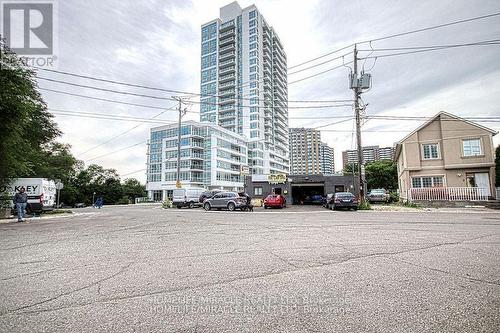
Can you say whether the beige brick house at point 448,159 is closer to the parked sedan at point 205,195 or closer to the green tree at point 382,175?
the parked sedan at point 205,195

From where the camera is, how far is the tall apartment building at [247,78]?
9562 cm

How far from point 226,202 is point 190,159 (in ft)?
158

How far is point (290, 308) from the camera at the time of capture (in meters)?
3.20

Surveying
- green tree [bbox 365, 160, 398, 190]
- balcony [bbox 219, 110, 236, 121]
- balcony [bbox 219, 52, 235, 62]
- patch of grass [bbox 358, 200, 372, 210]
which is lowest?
patch of grass [bbox 358, 200, 372, 210]

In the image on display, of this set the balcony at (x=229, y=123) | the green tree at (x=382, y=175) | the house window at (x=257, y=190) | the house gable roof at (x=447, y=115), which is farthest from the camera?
the balcony at (x=229, y=123)

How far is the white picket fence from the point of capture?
76.3ft

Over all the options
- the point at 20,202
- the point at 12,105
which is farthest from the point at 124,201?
the point at 12,105

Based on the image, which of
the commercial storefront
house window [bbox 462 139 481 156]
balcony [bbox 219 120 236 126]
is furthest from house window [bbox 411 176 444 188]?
balcony [bbox 219 120 236 126]

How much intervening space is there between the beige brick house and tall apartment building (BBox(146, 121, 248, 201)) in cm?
5201

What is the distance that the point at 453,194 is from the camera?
23.8 meters

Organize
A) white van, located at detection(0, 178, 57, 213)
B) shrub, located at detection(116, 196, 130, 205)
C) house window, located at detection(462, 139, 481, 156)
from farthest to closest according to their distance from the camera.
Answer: shrub, located at detection(116, 196, 130, 205) < house window, located at detection(462, 139, 481, 156) < white van, located at detection(0, 178, 57, 213)


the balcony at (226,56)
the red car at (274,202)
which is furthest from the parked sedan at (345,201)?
the balcony at (226,56)

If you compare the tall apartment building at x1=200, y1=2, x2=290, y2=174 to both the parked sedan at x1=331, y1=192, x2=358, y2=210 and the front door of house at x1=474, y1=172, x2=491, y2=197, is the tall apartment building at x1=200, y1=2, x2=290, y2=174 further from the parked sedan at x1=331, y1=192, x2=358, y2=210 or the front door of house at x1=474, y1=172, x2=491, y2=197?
the front door of house at x1=474, y1=172, x2=491, y2=197

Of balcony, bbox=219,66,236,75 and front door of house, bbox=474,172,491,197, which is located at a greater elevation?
balcony, bbox=219,66,236,75
